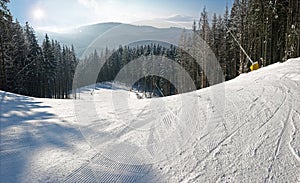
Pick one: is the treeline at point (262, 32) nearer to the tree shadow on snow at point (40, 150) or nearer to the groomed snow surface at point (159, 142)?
the groomed snow surface at point (159, 142)

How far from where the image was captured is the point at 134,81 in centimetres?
6981

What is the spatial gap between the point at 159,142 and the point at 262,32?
78.3 ft

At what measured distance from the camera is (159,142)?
4199 mm

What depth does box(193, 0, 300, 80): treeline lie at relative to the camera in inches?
719

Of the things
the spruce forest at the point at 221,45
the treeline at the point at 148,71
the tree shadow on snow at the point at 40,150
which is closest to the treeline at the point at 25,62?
the spruce forest at the point at 221,45

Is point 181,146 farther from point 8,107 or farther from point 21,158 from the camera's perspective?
point 8,107

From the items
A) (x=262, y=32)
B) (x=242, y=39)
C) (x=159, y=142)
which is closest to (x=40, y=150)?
(x=159, y=142)

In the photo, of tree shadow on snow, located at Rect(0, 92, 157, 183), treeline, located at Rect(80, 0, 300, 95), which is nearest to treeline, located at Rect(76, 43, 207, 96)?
treeline, located at Rect(80, 0, 300, 95)

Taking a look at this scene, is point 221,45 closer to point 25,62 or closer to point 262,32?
point 262,32

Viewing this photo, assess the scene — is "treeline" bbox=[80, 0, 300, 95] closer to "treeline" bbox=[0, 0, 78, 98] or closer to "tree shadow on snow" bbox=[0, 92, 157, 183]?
"tree shadow on snow" bbox=[0, 92, 157, 183]

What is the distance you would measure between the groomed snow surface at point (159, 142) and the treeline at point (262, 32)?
1545cm

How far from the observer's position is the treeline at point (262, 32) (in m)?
18.3

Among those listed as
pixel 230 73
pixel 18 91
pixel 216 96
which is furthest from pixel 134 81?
pixel 216 96

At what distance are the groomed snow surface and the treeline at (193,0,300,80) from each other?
15.5 metres
